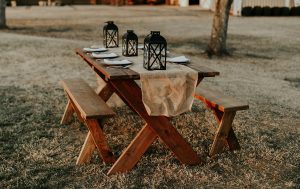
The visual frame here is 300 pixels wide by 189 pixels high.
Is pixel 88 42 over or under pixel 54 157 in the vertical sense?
over

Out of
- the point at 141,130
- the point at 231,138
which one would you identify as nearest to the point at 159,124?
the point at 141,130

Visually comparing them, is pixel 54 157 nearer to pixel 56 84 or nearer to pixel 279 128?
pixel 279 128

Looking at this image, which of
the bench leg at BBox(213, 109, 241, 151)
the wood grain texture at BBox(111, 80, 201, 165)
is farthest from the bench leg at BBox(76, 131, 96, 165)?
the bench leg at BBox(213, 109, 241, 151)

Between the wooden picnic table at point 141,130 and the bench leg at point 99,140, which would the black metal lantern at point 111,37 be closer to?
the wooden picnic table at point 141,130

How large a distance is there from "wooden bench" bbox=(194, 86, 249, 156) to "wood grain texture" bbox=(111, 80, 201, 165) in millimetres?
324

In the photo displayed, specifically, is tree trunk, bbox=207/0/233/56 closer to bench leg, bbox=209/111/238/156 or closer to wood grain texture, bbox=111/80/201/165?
bench leg, bbox=209/111/238/156

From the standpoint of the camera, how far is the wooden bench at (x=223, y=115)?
3.85 metres

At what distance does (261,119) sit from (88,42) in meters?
7.26

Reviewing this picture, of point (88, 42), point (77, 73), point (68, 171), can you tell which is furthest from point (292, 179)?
point (88, 42)

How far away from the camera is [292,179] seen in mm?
3559

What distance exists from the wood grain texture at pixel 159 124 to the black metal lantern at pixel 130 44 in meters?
0.81

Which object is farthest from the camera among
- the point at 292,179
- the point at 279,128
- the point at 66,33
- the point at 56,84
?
the point at 66,33

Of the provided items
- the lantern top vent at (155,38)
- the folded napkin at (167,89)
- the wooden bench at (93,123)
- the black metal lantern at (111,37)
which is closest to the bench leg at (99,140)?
the wooden bench at (93,123)

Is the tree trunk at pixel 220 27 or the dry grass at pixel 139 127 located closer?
the dry grass at pixel 139 127
